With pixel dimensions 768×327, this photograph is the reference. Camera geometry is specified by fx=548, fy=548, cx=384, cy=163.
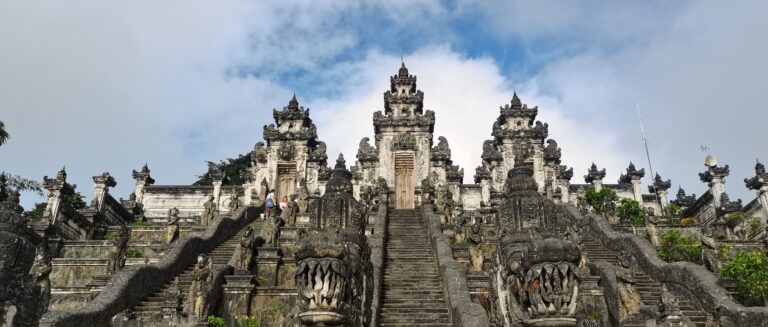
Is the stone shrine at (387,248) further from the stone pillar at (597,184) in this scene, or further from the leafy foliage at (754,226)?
the stone pillar at (597,184)

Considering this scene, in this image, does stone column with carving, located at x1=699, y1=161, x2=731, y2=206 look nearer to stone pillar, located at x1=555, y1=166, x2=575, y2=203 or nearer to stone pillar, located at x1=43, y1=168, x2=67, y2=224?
stone pillar, located at x1=555, y1=166, x2=575, y2=203

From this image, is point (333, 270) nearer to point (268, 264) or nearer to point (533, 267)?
point (533, 267)

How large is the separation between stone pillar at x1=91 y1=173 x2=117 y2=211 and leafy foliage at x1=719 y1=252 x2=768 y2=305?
83.7ft

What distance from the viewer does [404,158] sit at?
95.6 feet

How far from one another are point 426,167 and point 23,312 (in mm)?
22407

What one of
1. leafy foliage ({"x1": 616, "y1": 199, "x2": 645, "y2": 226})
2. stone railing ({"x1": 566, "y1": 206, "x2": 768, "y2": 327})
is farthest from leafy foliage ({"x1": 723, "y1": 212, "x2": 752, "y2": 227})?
stone railing ({"x1": 566, "y1": 206, "x2": 768, "y2": 327})

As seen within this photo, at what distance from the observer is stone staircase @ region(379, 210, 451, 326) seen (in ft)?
37.0

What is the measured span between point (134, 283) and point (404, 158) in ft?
59.9

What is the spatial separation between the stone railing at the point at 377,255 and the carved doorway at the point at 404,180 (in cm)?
703

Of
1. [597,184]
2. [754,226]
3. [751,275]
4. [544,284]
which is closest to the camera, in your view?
[544,284]

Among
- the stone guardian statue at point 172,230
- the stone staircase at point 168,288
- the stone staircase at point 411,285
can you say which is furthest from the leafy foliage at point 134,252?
the stone staircase at point 411,285

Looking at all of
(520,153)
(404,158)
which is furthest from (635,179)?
(404,158)

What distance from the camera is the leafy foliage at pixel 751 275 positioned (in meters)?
12.1

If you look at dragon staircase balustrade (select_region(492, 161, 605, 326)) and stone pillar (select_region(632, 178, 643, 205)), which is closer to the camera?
dragon staircase balustrade (select_region(492, 161, 605, 326))
